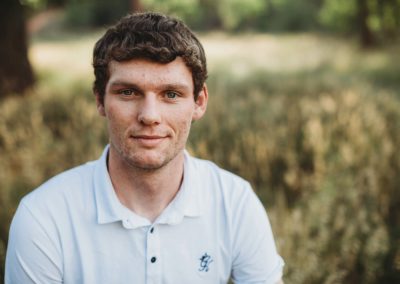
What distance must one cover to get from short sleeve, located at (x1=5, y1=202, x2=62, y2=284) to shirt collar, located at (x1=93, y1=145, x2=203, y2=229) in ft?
0.70

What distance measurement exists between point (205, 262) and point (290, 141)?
3.63m

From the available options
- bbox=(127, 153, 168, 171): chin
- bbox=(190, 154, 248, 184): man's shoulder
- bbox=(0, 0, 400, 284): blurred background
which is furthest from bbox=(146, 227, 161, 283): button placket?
bbox=(0, 0, 400, 284): blurred background

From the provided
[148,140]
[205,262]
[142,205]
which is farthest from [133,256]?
[148,140]

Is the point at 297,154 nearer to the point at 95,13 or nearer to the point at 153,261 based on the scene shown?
the point at 153,261

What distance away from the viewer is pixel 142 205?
189cm

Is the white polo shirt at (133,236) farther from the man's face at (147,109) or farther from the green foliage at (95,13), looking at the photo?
the green foliage at (95,13)

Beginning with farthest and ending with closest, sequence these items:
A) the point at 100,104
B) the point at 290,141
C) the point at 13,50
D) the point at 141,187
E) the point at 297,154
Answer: the point at 13,50 → the point at 290,141 → the point at 297,154 → the point at 100,104 → the point at 141,187

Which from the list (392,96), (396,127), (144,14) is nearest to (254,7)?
(392,96)

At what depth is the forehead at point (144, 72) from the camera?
1717 millimetres

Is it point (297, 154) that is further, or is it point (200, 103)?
point (297, 154)

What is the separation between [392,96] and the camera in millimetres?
7910

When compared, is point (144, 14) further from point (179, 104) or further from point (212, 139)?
point (212, 139)

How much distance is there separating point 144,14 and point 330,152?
3.82 m

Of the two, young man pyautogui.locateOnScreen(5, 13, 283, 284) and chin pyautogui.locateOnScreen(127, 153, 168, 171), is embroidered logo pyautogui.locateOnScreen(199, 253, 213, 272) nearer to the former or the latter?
young man pyautogui.locateOnScreen(5, 13, 283, 284)
